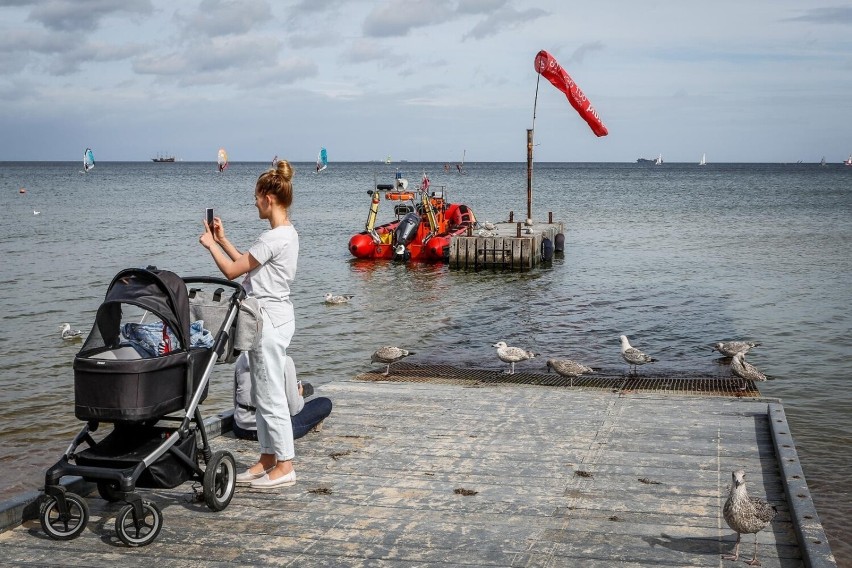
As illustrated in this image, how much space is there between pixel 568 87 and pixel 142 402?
852 inches

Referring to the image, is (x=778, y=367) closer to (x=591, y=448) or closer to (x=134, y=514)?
(x=591, y=448)

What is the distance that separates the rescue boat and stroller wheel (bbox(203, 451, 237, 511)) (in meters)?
22.2

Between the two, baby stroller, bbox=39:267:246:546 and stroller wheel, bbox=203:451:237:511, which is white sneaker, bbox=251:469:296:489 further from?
baby stroller, bbox=39:267:246:546

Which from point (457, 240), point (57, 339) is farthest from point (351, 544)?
point (457, 240)

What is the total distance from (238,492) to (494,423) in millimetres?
2411

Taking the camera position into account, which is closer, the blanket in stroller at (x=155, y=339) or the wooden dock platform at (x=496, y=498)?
the wooden dock platform at (x=496, y=498)

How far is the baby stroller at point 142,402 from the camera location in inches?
185

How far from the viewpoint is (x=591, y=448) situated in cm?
644

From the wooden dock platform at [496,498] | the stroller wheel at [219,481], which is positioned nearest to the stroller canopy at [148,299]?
the stroller wheel at [219,481]

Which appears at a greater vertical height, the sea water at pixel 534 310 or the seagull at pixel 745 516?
the seagull at pixel 745 516

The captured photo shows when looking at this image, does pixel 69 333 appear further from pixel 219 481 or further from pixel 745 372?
pixel 219 481

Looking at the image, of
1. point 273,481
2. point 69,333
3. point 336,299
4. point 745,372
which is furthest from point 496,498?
point 336,299

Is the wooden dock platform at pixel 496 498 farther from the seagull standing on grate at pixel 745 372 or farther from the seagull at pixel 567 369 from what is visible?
the seagull standing on grate at pixel 745 372

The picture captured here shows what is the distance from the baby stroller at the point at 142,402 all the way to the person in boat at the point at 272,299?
0.60ft
